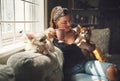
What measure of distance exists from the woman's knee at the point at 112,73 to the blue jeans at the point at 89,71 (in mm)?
33

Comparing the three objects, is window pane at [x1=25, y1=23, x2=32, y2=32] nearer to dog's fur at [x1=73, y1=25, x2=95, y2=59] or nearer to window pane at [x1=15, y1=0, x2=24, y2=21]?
window pane at [x1=15, y1=0, x2=24, y2=21]

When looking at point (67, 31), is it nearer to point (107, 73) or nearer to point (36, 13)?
point (107, 73)

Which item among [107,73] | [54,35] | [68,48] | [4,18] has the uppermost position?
[4,18]

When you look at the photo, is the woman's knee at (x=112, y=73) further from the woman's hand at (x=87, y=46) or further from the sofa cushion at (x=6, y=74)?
the sofa cushion at (x=6, y=74)

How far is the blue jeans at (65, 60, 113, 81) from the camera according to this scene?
2125 mm

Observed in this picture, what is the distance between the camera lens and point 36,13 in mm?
3178

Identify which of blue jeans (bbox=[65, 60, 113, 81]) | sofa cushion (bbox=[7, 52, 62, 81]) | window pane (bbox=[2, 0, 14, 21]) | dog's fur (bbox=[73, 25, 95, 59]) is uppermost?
window pane (bbox=[2, 0, 14, 21])

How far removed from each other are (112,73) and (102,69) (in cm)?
11

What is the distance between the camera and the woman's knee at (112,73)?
6.84 ft

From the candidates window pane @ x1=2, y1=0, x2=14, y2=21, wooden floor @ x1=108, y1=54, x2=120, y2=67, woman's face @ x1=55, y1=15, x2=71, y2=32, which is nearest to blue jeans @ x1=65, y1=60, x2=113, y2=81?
woman's face @ x1=55, y1=15, x2=71, y2=32

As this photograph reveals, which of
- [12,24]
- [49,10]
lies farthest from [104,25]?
[12,24]

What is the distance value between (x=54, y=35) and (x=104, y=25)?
1.20 meters

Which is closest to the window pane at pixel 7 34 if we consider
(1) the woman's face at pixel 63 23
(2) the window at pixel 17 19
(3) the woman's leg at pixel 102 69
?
(2) the window at pixel 17 19

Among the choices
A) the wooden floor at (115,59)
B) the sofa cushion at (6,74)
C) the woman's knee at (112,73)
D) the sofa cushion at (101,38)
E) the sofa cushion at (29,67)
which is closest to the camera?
the sofa cushion at (6,74)
